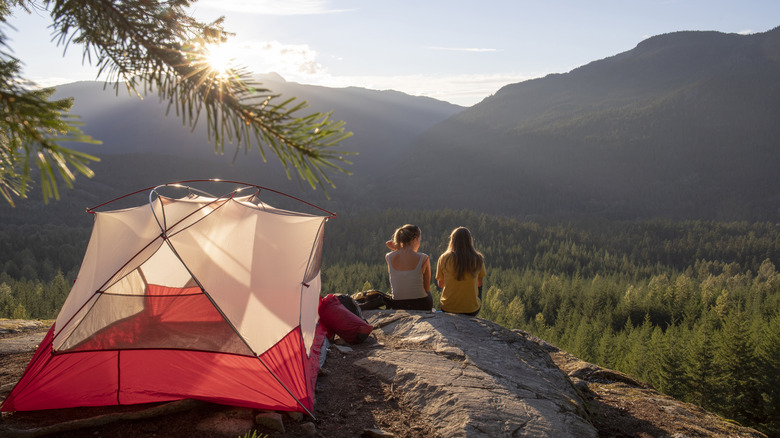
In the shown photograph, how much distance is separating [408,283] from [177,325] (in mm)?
4231

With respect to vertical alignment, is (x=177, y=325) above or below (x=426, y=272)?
above

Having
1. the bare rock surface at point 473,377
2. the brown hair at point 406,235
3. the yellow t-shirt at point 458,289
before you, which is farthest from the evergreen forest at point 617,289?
the brown hair at point 406,235

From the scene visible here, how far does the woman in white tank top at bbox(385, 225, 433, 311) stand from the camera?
8234 mm

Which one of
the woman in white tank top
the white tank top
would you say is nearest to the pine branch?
the woman in white tank top

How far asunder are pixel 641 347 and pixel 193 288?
25.4 meters

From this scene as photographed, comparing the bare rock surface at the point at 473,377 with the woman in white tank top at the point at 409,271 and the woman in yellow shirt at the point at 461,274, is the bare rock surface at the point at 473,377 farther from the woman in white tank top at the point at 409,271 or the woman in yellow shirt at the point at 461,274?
the woman in white tank top at the point at 409,271

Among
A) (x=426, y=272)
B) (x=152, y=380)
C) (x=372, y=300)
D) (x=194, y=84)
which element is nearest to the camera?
(x=194, y=84)

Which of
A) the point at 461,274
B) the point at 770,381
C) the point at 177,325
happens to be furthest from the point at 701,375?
the point at 177,325

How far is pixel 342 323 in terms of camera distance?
7.03 m

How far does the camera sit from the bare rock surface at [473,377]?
15.9ft

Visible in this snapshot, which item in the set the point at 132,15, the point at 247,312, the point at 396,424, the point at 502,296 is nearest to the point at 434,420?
the point at 396,424

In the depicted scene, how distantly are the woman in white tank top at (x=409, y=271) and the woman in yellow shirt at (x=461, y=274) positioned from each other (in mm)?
336

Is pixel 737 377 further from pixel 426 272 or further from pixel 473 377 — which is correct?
pixel 473 377

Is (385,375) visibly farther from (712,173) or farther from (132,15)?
(712,173)
